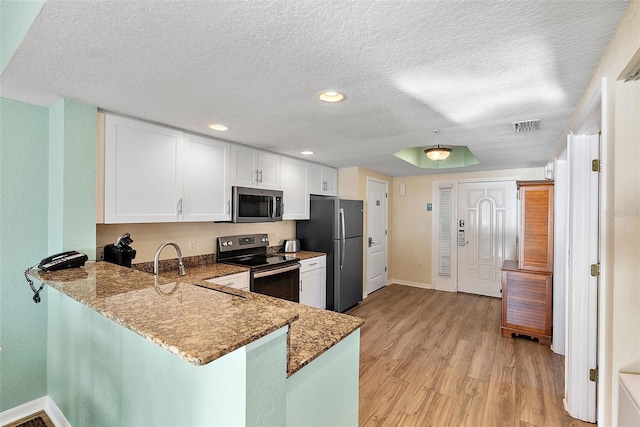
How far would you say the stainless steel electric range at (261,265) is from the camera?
127 inches

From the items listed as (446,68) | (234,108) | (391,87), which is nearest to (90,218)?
(234,108)

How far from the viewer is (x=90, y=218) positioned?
7.07ft

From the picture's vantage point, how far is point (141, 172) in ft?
8.13

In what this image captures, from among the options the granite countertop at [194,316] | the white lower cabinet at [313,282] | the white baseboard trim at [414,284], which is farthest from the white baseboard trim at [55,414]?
the white baseboard trim at [414,284]

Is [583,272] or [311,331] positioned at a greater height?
[583,272]

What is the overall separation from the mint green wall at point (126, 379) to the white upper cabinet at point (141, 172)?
2.42ft

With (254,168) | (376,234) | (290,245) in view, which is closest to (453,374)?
(290,245)

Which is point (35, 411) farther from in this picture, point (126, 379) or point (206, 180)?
point (206, 180)

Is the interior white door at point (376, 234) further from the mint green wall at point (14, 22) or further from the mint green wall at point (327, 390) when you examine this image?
the mint green wall at point (14, 22)

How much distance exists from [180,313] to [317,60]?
1.26 meters

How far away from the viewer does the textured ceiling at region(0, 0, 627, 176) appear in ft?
3.77

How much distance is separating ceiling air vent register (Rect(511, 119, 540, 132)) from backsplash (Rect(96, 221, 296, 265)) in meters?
3.00

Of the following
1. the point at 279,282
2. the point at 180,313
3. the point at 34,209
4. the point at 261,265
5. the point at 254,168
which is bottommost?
the point at 279,282

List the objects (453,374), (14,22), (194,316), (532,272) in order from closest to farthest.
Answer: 1. (194,316)
2. (14,22)
3. (453,374)
4. (532,272)
